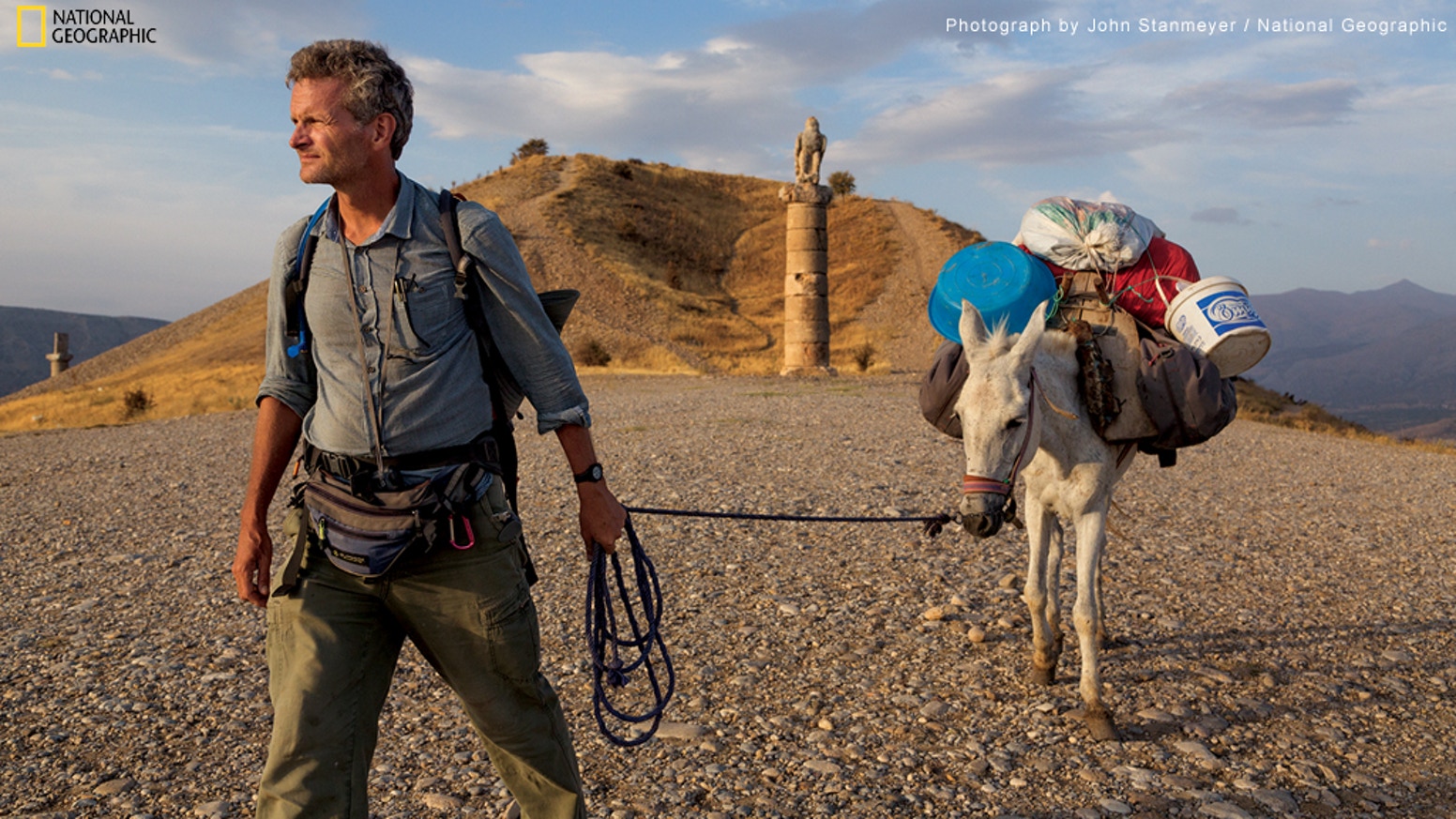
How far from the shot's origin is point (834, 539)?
836cm

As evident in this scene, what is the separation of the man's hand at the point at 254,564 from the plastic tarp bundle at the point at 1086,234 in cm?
401

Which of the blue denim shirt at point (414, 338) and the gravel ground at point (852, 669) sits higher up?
the blue denim shirt at point (414, 338)

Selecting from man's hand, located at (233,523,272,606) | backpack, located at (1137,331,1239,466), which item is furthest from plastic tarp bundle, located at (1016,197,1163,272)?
man's hand, located at (233,523,272,606)

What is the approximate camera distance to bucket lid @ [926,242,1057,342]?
15.9 ft

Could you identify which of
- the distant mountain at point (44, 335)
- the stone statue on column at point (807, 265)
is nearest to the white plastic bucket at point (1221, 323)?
the stone statue on column at point (807, 265)

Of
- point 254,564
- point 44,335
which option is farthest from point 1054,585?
point 44,335

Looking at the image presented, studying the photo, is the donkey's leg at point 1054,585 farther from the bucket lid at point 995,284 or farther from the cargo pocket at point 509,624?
the cargo pocket at point 509,624

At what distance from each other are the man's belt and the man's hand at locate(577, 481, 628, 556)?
0.27 meters

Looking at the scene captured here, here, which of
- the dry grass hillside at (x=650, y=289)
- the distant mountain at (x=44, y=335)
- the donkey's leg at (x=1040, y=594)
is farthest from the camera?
the distant mountain at (x=44, y=335)

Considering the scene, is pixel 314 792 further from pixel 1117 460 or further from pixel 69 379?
pixel 69 379

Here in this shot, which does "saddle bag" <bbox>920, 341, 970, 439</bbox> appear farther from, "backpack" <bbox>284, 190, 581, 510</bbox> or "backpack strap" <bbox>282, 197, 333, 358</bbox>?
"backpack strap" <bbox>282, 197, 333, 358</bbox>

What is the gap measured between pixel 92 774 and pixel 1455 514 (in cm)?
1250

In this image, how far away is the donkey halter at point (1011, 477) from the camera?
13.9 feet

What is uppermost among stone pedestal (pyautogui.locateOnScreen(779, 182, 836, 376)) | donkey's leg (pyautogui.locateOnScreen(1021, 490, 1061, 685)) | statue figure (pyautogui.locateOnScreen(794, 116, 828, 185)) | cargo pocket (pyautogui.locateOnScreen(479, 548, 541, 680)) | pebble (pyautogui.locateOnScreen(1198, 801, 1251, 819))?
statue figure (pyautogui.locateOnScreen(794, 116, 828, 185))
